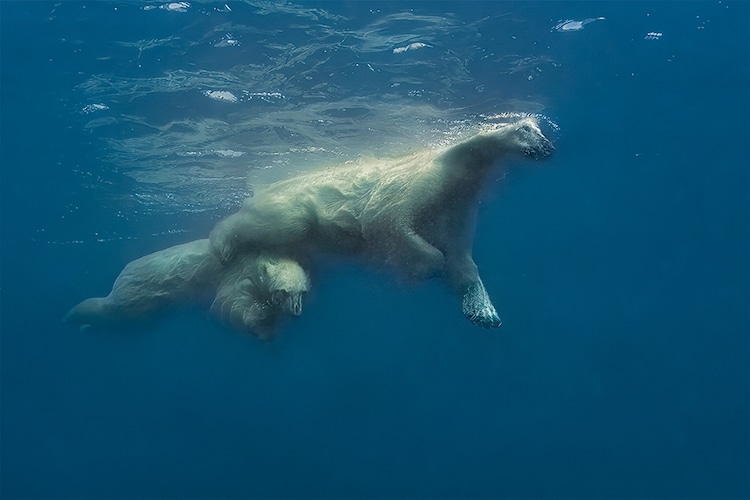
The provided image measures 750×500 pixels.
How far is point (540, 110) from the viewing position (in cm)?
962

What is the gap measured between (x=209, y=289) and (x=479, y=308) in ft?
13.9

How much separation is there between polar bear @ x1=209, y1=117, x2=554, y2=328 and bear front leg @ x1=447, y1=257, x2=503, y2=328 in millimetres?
13

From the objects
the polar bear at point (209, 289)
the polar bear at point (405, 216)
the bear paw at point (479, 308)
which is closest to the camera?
the bear paw at point (479, 308)

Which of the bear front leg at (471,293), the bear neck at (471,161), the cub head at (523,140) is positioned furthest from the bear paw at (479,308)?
the cub head at (523,140)

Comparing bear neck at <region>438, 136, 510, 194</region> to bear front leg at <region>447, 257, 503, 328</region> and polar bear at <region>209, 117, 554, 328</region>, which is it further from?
bear front leg at <region>447, 257, 503, 328</region>

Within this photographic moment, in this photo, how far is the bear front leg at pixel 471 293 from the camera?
6.05m

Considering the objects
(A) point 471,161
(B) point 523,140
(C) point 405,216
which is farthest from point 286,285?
(B) point 523,140

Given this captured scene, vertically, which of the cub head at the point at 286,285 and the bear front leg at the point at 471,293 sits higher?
the cub head at the point at 286,285

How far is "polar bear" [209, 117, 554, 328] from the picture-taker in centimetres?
642

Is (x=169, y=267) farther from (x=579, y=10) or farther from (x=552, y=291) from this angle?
(x=552, y=291)

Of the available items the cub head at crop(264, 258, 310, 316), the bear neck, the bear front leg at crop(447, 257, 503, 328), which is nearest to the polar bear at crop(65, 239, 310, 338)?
the cub head at crop(264, 258, 310, 316)

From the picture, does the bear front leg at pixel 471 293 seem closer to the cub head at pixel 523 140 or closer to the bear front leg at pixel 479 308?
the bear front leg at pixel 479 308

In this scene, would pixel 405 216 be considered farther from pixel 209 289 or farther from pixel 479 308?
pixel 209 289

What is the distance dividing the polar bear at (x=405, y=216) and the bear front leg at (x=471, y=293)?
1cm
